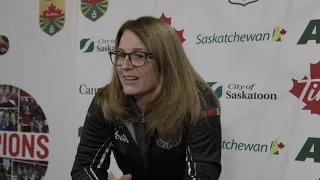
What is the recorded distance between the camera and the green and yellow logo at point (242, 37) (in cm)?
143

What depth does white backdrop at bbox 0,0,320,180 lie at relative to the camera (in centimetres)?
140

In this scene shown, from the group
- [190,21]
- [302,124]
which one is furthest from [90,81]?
[302,124]

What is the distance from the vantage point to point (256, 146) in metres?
1.48

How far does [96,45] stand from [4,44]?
0.61 meters

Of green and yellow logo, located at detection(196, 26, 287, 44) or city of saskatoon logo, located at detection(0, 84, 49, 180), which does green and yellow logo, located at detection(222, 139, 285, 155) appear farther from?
city of saskatoon logo, located at detection(0, 84, 49, 180)

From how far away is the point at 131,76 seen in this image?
111 cm

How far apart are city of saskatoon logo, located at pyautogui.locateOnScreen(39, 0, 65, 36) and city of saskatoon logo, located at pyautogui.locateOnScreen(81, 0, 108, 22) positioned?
0.45 ft

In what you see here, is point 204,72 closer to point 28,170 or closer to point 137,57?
point 137,57

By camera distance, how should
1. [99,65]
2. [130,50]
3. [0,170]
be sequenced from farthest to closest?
[0,170] < [99,65] < [130,50]

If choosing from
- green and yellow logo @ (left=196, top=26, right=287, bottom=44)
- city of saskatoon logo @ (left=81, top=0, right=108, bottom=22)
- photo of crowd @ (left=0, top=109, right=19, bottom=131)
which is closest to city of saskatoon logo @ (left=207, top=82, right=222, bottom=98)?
green and yellow logo @ (left=196, top=26, right=287, bottom=44)

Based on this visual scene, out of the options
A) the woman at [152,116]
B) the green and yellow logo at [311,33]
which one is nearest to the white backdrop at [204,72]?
the green and yellow logo at [311,33]

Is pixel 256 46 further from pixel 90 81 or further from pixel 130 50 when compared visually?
pixel 90 81

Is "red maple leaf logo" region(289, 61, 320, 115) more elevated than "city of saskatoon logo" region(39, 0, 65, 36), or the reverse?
"city of saskatoon logo" region(39, 0, 65, 36)

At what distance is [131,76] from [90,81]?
0.72 metres
